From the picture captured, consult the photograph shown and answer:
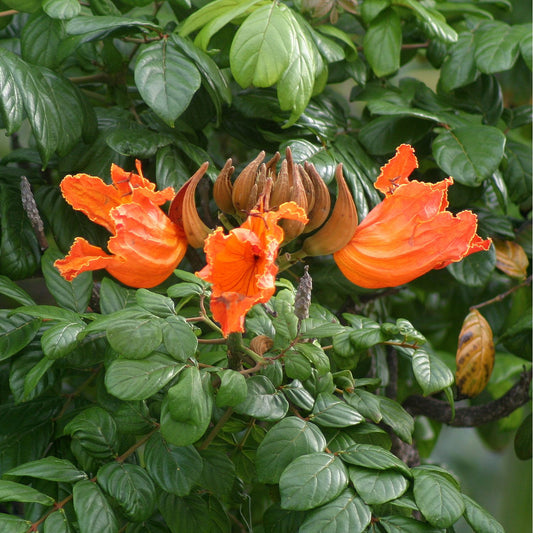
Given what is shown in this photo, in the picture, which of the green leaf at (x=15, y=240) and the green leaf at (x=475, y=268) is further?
the green leaf at (x=475, y=268)

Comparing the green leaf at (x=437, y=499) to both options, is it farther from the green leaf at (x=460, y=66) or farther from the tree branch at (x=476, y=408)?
the green leaf at (x=460, y=66)

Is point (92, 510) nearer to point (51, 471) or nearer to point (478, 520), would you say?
point (51, 471)

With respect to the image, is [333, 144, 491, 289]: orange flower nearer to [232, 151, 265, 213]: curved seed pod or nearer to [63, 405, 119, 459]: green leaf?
[232, 151, 265, 213]: curved seed pod

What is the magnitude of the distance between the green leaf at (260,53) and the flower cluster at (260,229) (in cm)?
16

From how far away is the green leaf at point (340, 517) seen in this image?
54 cm

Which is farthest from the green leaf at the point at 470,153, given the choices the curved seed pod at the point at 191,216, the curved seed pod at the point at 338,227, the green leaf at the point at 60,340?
the green leaf at the point at 60,340

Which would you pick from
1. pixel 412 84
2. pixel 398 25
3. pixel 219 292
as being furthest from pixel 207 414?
pixel 412 84

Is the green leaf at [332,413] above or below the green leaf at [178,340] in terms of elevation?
below

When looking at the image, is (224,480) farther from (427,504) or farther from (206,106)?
(206,106)

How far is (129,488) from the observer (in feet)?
1.92

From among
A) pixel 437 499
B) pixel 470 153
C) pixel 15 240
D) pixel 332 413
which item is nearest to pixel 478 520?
pixel 437 499

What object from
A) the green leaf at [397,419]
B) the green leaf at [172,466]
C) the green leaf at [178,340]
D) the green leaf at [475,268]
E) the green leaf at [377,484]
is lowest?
the green leaf at [475,268]

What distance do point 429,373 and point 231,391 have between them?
0.73 feet

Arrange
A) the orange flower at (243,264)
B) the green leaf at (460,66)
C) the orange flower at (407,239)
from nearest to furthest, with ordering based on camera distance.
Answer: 1. the orange flower at (243,264)
2. the orange flower at (407,239)
3. the green leaf at (460,66)
